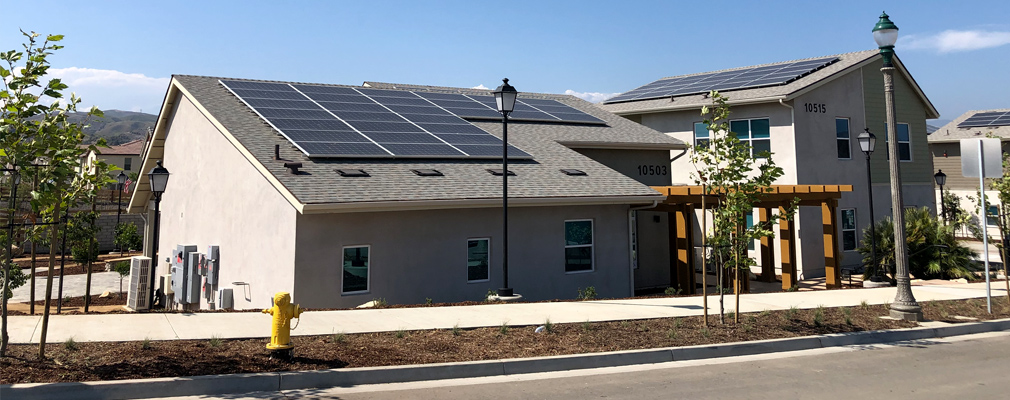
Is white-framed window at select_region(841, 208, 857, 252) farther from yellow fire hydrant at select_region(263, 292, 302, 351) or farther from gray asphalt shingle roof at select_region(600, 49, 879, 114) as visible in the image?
yellow fire hydrant at select_region(263, 292, 302, 351)

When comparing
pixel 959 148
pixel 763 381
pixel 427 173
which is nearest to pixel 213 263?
pixel 427 173

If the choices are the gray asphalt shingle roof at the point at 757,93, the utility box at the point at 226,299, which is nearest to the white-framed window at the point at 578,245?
the utility box at the point at 226,299

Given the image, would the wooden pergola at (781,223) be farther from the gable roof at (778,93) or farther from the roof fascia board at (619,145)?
the gable roof at (778,93)

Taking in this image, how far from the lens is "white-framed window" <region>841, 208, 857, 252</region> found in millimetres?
24781

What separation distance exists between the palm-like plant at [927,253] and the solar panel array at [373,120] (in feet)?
33.0

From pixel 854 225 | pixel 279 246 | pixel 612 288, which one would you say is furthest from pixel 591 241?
pixel 854 225

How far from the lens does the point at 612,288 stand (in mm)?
17031

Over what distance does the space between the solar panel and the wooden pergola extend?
4603 millimetres

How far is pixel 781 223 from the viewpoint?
66.1 ft

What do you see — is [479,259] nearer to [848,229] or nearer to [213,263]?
[213,263]

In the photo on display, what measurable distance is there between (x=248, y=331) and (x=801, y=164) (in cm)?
2032

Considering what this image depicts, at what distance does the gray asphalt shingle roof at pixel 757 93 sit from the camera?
23875 millimetres

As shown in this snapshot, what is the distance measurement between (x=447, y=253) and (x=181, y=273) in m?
7.37

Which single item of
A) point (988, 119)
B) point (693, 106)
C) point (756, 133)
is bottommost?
point (756, 133)
